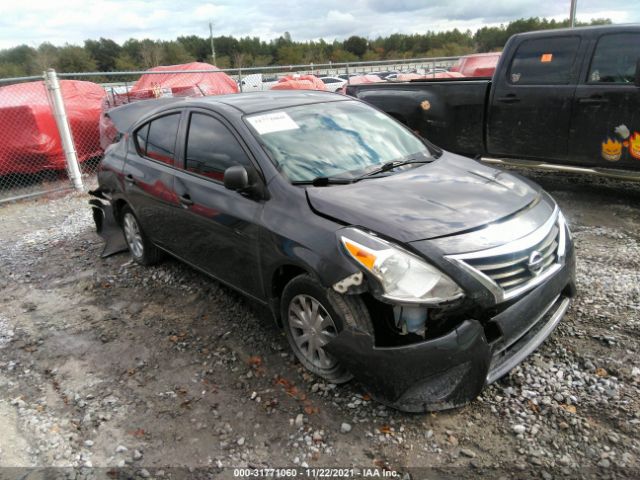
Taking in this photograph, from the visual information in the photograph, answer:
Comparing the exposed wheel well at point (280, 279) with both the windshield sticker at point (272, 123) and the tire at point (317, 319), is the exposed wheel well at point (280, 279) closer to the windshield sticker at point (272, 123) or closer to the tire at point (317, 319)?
the tire at point (317, 319)

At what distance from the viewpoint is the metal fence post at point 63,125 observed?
8.16 meters

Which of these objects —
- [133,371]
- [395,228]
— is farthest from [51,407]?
[395,228]

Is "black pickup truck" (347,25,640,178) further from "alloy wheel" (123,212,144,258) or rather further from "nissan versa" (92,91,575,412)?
"alloy wheel" (123,212,144,258)

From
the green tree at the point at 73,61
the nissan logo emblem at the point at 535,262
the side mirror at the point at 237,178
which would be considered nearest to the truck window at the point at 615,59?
the nissan logo emblem at the point at 535,262

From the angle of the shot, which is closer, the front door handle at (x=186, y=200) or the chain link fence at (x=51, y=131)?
the front door handle at (x=186, y=200)

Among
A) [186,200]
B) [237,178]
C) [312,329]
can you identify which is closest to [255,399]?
[312,329]

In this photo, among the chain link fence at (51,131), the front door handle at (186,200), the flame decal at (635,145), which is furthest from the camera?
the chain link fence at (51,131)

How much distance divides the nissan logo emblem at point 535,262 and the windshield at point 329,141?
1.23m

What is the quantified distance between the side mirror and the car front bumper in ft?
3.79

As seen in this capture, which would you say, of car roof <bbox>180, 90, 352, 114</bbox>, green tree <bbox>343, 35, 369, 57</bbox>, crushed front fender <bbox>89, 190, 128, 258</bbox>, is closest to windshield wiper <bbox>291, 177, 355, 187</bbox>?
car roof <bbox>180, 90, 352, 114</bbox>

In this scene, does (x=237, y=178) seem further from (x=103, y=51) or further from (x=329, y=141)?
(x=103, y=51)

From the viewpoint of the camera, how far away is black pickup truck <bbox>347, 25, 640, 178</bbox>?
17.8 feet

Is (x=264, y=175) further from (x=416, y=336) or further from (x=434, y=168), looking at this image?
(x=416, y=336)

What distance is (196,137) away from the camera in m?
3.88
